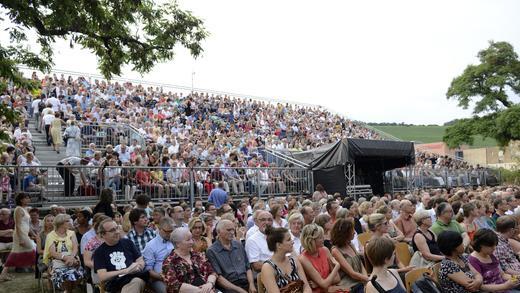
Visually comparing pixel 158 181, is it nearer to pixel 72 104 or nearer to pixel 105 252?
pixel 105 252

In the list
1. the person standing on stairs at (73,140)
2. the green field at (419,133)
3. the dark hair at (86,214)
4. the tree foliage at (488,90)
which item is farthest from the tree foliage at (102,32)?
the green field at (419,133)

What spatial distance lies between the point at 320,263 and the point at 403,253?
73.7 inches

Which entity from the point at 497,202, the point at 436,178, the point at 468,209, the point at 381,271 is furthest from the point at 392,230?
the point at 436,178

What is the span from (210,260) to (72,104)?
15663 mm

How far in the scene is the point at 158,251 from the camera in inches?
248

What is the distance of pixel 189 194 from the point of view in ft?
44.0

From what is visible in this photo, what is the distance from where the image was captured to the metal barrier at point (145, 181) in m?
11.1

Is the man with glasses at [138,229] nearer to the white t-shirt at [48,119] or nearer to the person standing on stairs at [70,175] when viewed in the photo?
the person standing on stairs at [70,175]

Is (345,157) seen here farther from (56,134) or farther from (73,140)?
(56,134)

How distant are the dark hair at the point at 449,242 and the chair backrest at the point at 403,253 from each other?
153 centimetres

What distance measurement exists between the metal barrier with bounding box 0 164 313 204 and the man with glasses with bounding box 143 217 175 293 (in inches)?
224

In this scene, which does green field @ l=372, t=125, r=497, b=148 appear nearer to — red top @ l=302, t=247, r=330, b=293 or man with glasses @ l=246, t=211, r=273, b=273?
man with glasses @ l=246, t=211, r=273, b=273

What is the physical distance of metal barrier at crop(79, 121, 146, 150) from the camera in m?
16.5

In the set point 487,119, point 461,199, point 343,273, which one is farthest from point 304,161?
point 487,119
